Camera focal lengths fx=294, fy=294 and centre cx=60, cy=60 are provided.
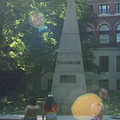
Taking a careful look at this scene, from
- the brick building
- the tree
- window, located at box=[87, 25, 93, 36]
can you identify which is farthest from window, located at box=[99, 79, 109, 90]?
the tree

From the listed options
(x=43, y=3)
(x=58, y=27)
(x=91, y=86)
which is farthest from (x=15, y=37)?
(x=91, y=86)

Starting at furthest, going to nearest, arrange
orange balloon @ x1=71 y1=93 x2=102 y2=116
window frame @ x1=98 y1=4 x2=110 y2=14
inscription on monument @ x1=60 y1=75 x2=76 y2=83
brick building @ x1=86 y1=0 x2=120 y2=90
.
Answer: window frame @ x1=98 y1=4 x2=110 y2=14
brick building @ x1=86 y1=0 x2=120 y2=90
inscription on monument @ x1=60 y1=75 x2=76 y2=83
orange balloon @ x1=71 y1=93 x2=102 y2=116

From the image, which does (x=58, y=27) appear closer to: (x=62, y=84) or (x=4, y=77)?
(x=4, y=77)

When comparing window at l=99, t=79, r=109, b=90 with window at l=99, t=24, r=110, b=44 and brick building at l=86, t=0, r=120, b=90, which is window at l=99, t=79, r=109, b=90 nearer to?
brick building at l=86, t=0, r=120, b=90

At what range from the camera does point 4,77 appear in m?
41.6

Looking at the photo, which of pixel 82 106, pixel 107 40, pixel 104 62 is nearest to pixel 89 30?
pixel 107 40

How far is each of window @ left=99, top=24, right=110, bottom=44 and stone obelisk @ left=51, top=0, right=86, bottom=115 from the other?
26.7m

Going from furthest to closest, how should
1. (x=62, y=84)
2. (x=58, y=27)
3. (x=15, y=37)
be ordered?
(x=58, y=27), (x=15, y=37), (x=62, y=84)

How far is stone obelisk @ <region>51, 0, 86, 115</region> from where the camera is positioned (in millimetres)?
17000

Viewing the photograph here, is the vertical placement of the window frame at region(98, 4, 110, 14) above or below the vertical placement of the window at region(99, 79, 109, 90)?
above

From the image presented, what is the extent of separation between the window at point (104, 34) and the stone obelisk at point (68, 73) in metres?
26.7

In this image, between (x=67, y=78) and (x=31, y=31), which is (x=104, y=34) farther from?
(x=67, y=78)

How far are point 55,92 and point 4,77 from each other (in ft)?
83.6

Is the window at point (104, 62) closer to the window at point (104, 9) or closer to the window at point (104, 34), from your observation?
the window at point (104, 34)
